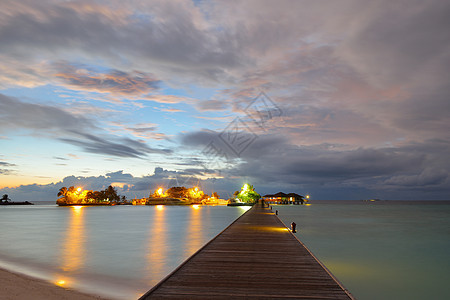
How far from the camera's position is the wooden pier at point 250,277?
283 inches

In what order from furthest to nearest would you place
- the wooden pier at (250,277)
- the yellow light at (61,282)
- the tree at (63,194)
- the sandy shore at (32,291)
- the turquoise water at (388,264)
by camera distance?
the tree at (63,194), the turquoise water at (388,264), the yellow light at (61,282), the sandy shore at (32,291), the wooden pier at (250,277)

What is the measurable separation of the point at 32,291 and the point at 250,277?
8036 millimetres

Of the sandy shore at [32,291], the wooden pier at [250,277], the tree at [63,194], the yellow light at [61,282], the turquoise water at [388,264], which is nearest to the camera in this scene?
the wooden pier at [250,277]

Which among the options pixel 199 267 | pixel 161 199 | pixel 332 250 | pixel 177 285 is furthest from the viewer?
pixel 161 199

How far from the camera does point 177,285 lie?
776cm

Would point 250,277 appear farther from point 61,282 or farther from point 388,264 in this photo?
point 388,264

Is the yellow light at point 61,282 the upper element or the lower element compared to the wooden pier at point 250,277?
lower

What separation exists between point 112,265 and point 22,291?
569 cm

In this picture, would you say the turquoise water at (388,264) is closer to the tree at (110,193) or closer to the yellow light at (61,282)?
the yellow light at (61,282)

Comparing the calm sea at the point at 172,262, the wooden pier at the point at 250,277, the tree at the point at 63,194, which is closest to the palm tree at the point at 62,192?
the tree at the point at 63,194

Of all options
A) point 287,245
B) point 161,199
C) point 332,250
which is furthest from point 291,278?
point 161,199

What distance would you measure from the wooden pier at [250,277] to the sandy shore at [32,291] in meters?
4.23

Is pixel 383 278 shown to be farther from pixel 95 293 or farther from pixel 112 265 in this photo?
pixel 112 265

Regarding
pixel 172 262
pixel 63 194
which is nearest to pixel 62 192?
pixel 63 194
